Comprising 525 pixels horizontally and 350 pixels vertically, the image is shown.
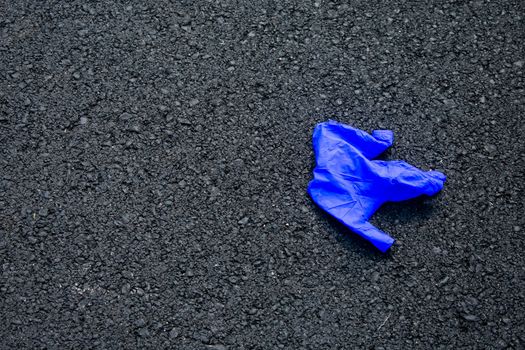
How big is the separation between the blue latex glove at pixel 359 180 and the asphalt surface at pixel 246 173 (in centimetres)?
7

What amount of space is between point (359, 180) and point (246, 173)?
0.58 m

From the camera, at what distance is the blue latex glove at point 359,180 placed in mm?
2824

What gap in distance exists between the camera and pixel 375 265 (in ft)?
8.95

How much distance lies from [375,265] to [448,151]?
2.70ft

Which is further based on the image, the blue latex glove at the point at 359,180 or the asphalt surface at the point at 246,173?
the blue latex glove at the point at 359,180

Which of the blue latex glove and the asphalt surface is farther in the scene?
the blue latex glove

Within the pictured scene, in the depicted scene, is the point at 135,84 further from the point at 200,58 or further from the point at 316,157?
the point at 316,157

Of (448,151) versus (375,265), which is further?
Answer: (448,151)

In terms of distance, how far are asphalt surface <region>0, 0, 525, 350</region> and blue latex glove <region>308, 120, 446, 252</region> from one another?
0.07 m

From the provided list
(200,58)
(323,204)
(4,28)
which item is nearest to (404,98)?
(323,204)

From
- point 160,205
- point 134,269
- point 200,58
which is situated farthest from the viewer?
point 200,58

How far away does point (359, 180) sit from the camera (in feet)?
9.54

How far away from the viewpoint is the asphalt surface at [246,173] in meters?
2.59

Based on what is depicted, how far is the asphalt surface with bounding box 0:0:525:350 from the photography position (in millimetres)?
2586
